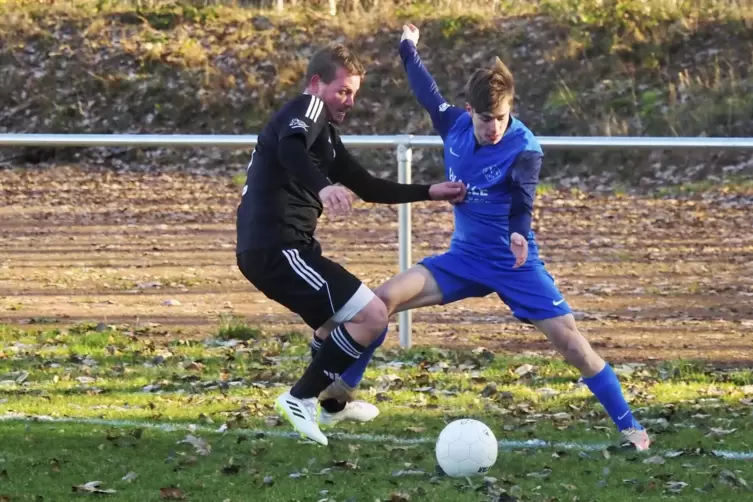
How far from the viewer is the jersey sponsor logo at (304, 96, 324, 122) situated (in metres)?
5.51

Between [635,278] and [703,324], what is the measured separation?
1.93 metres

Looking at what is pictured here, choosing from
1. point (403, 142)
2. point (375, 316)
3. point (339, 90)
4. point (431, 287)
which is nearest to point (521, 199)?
point (431, 287)

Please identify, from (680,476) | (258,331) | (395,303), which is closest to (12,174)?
(258,331)

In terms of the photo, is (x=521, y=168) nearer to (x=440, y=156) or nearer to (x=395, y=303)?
(x=395, y=303)

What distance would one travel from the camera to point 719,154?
15227mm

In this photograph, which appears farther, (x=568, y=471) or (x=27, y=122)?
(x=27, y=122)

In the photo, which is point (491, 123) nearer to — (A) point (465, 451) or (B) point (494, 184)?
(B) point (494, 184)

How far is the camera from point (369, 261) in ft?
38.9

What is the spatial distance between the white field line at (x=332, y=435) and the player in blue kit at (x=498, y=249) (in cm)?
27

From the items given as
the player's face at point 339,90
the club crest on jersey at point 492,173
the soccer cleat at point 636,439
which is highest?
the player's face at point 339,90

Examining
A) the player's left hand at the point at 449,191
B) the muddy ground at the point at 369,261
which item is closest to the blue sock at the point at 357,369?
the player's left hand at the point at 449,191

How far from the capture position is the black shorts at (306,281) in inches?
217

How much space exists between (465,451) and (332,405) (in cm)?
123

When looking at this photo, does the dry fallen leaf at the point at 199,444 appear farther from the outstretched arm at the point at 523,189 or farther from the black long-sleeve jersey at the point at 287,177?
the outstretched arm at the point at 523,189
